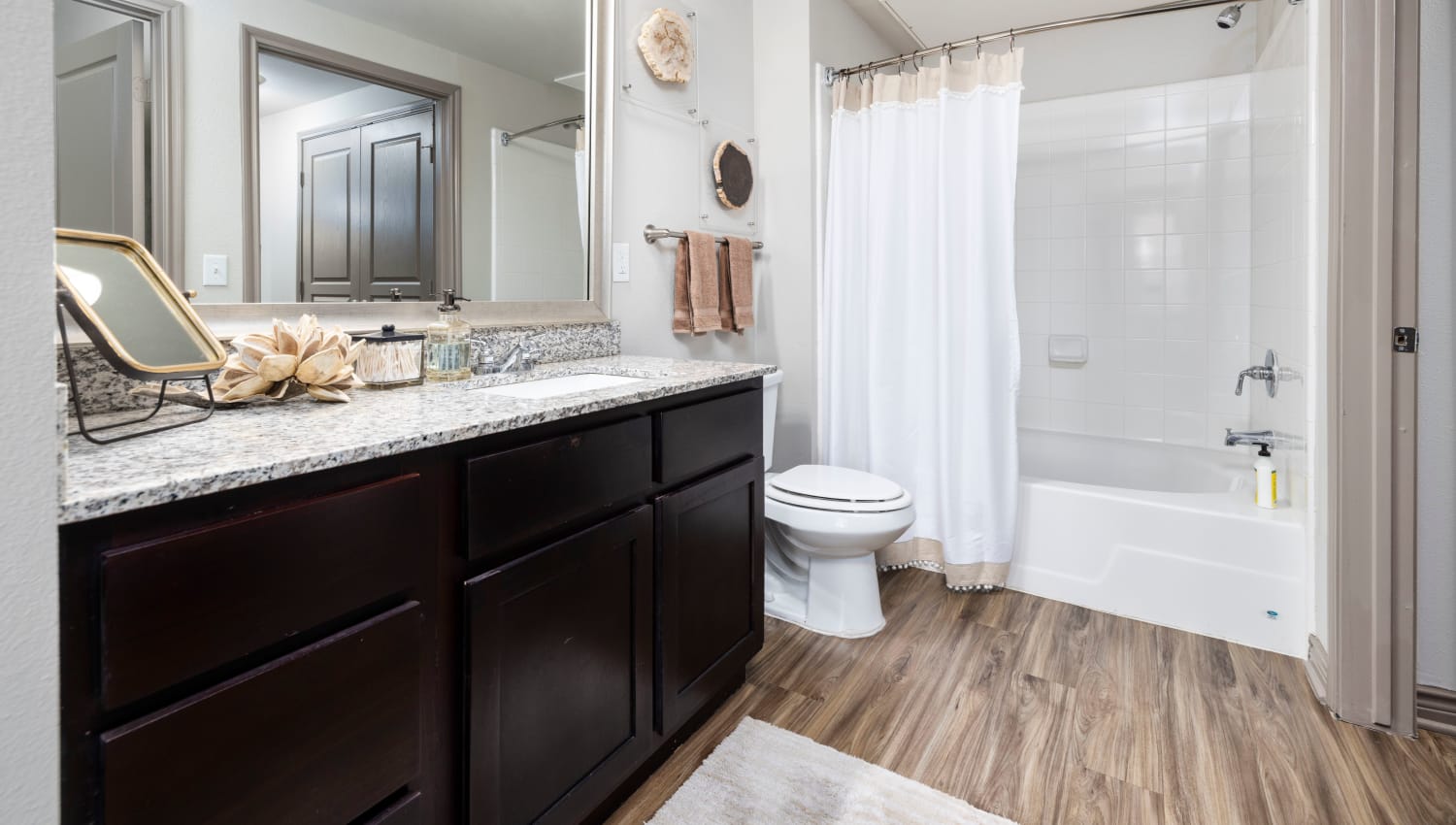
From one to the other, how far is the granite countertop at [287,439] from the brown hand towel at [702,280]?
93 cm

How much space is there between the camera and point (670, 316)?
239 cm

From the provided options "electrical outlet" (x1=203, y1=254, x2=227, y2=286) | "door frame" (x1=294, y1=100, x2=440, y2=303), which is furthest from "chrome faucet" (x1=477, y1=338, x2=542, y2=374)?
"electrical outlet" (x1=203, y1=254, x2=227, y2=286)

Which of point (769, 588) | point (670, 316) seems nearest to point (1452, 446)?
point (769, 588)

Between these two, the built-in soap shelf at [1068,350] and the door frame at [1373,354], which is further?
the built-in soap shelf at [1068,350]

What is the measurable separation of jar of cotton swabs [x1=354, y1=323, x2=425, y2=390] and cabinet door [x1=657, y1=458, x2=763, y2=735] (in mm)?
564

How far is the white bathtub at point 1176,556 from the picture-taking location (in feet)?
6.72

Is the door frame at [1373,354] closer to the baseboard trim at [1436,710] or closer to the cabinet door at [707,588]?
the baseboard trim at [1436,710]

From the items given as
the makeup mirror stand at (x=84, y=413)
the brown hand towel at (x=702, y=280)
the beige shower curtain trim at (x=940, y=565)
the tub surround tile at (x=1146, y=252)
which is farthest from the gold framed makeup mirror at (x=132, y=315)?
the tub surround tile at (x=1146, y=252)

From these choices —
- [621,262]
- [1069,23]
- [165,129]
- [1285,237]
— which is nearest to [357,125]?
[165,129]

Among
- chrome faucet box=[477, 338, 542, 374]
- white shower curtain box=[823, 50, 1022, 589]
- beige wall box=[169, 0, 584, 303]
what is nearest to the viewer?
beige wall box=[169, 0, 584, 303]

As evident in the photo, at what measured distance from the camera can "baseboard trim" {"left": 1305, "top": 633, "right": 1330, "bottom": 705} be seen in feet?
5.80

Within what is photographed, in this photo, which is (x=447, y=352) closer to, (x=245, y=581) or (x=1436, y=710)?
(x=245, y=581)

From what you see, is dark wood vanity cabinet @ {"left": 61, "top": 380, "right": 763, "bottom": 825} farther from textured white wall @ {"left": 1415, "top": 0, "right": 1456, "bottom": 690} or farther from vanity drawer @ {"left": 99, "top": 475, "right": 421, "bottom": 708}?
textured white wall @ {"left": 1415, "top": 0, "right": 1456, "bottom": 690}

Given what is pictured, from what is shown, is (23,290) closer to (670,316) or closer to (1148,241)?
(670,316)
